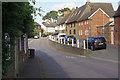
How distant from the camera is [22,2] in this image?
350 cm

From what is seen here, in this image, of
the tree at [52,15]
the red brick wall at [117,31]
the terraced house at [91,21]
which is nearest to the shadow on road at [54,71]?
the red brick wall at [117,31]

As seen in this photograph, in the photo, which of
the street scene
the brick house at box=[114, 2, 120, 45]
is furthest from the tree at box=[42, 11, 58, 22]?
the brick house at box=[114, 2, 120, 45]

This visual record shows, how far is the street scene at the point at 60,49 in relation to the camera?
11.3 feet

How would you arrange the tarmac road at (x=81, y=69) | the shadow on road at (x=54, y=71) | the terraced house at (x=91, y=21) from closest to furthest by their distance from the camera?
the tarmac road at (x=81, y=69)
the shadow on road at (x=54, y=71)
the terraced house at (x=91, y=21)

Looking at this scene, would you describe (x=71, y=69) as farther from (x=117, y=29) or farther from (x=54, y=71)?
(x=117, y=29)

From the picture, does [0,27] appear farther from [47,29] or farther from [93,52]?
[47,29]

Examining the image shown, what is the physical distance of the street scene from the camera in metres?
3.44

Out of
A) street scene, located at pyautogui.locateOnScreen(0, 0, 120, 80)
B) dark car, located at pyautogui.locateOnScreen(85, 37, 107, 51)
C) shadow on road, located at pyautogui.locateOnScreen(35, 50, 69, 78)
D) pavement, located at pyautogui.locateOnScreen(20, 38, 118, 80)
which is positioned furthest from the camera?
dark car, located at pyautogui.locateOnScreen(85, 37, 107, 51)

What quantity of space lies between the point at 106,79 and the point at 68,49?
1820 cm

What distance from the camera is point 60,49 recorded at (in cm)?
3119

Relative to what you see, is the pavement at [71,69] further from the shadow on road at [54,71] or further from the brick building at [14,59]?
the brick building at [14,59]

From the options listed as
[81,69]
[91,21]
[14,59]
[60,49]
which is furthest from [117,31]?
[14,59]

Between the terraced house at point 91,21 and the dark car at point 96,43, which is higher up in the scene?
the terraced house at point 91,21

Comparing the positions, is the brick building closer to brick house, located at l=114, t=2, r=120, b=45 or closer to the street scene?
the street scene
